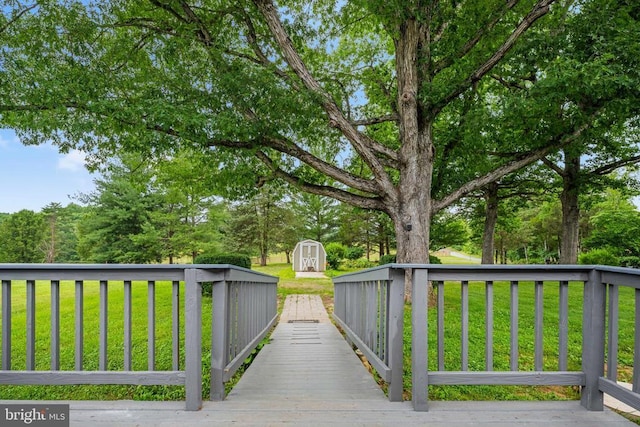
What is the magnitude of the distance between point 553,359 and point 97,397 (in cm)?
483

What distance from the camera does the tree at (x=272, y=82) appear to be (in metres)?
5.61

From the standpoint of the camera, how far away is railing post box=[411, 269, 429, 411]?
2.15 m

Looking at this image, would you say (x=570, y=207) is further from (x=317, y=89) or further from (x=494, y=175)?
(x=317, y=89)

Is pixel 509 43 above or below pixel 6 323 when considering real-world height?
above

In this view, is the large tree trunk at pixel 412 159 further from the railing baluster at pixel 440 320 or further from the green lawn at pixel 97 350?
the railing baluster at pixel 440 320

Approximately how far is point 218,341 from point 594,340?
2460 mm

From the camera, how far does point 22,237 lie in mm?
27031

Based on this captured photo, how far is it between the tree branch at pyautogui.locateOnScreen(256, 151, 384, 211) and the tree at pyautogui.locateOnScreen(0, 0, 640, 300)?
1.2 inches

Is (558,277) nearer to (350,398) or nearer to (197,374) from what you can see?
(350,398)

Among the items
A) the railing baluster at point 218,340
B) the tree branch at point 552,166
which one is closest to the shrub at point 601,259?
the tree branch at point 552,166

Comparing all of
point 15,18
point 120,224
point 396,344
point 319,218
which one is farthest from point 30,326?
point 319,218

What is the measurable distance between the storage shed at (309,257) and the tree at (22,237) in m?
23.3

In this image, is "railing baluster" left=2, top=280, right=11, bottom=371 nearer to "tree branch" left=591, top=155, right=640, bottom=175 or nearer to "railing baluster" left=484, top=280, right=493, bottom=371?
"railing baluster" left=484, top=280, right=493, bottom=371

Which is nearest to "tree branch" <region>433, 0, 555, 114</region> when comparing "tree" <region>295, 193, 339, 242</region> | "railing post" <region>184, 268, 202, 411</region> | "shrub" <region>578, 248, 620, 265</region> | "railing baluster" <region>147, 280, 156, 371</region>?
"railing post" <region>184, 268, 202, 411</region>
